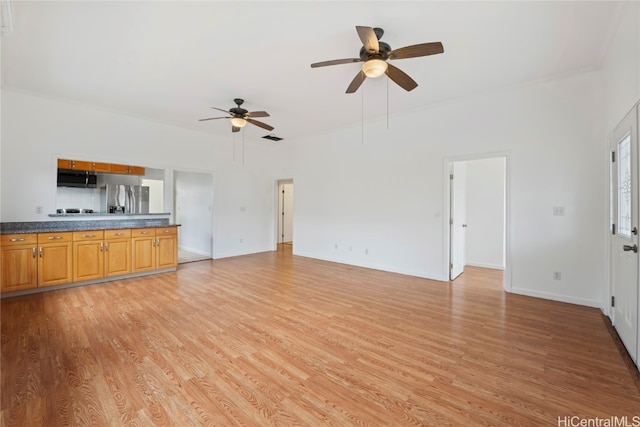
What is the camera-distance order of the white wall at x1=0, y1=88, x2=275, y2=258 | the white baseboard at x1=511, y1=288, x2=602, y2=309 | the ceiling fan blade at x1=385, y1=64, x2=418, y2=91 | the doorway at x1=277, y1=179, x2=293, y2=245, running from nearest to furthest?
the ceiling fan blade at x1=385, y1=64, x2=418, y2=91, the white baseboard at x1=511, y1=288, x2=602, y2=309, the white wall at x1=0, y1=88, x2=275, y2=258, the doorway at x1=277, y1=179, x2=293, y2=245

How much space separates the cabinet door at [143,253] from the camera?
15.6 feet

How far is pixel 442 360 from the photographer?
2252mm

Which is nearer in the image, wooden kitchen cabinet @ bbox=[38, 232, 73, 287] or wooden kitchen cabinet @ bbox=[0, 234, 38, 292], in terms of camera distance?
wooden kitchen cabinet @ bbox=[0, 234, 38, 292]

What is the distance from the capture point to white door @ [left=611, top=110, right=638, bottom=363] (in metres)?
2.24

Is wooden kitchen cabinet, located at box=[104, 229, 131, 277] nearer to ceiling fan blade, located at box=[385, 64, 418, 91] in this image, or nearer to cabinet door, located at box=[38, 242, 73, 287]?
cabinet door, located at box=[38, 242, 73, 287]

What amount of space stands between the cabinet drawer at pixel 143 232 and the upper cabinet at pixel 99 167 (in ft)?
4.03

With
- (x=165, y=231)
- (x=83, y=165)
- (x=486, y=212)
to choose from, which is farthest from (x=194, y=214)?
(x=486, y=212)

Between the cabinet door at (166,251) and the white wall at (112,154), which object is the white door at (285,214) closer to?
the white wall at (112,154)

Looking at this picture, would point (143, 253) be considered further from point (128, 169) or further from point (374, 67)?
point (374, 67)

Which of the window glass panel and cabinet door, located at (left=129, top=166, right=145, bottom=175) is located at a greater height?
cabinet door, located at (left=129, top=166, right=145, bottom=175)

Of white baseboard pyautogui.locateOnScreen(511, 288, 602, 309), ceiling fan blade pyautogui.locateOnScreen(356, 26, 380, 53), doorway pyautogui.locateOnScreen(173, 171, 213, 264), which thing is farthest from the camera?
doorway pyautogui.locateOnScreen(173, 171, 213, 264)

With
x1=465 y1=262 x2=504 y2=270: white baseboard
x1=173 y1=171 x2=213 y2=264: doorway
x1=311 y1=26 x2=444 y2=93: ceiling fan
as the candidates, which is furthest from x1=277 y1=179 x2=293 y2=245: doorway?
x1=311 y1=26 x2=444 y2=93: ceiling fan

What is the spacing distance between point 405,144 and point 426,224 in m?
1.54

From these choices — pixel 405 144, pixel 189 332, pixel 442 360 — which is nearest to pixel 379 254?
pixel 405 144
